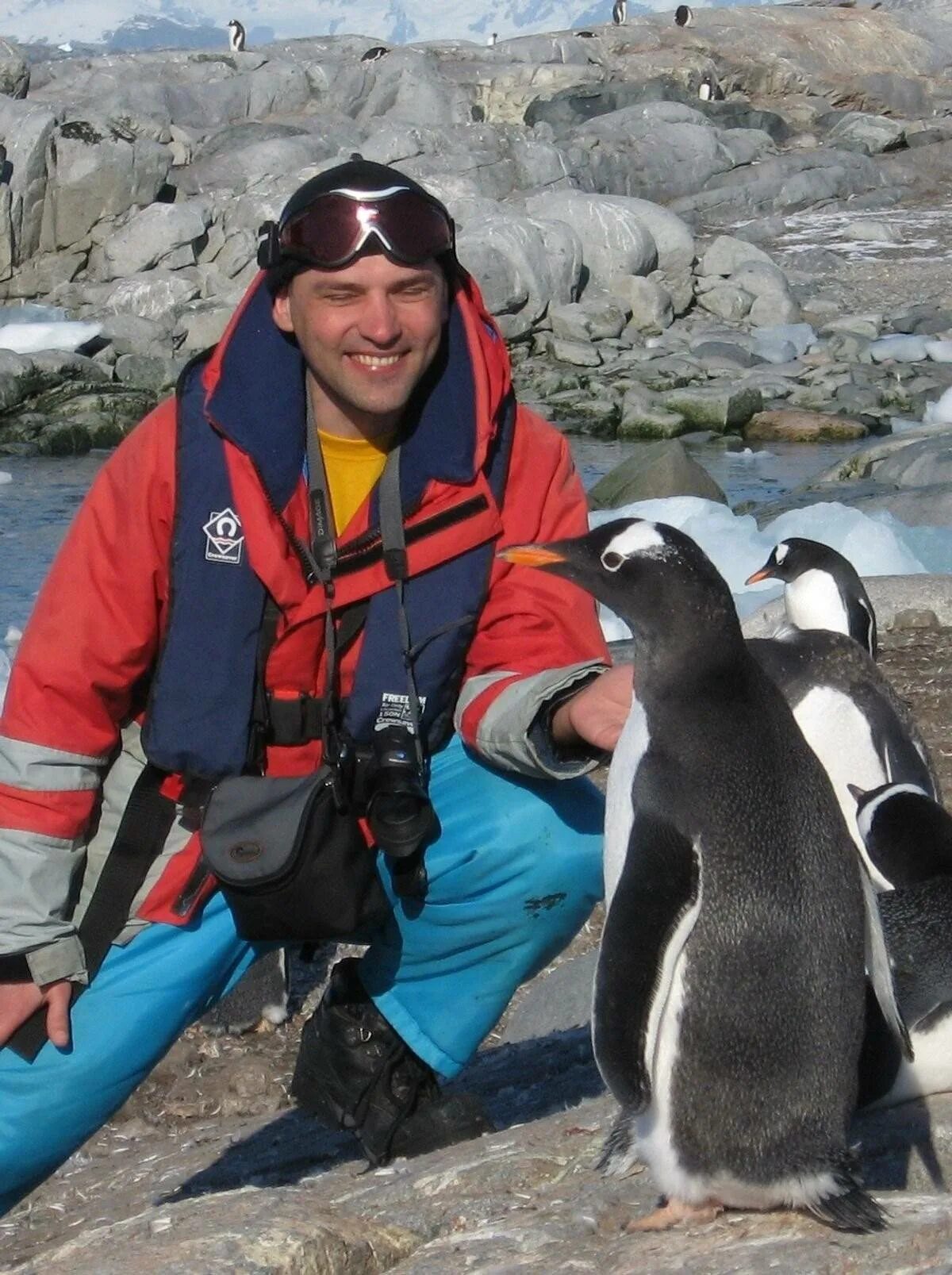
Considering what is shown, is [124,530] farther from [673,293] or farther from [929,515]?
[673,293]

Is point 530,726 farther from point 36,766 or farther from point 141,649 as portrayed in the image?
point 36,766

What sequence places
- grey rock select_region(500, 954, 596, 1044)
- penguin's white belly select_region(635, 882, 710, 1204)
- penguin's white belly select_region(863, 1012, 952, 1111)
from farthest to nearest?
grey rock select_region(500, 954, 596, 1044), penguin's white belly select_region(863, 1012, 952, 1111), penguin's white belly select_region(635, 882, 710, 1204)

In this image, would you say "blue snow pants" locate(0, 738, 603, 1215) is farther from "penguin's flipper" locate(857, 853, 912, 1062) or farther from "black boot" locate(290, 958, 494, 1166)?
"penguin's flipper" locate(857, 853, 912, 1062)

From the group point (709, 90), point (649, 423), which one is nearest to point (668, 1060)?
point (649, 423)

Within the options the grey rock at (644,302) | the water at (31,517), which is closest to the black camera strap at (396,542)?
the water at (31,517)

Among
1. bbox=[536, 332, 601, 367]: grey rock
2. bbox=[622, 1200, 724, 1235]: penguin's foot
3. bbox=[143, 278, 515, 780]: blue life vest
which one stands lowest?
bbox=[536, 332, 601, 367]: grey rock

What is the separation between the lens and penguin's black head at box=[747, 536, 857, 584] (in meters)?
5.26

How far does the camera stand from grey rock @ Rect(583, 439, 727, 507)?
7.55 metres

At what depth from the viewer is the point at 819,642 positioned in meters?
4.34

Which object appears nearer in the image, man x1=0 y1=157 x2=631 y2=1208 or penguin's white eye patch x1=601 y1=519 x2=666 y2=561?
penguin's white eye patch x1=601 y1=519 x2=666 y2=561

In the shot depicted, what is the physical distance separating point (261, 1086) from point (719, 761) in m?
1.89

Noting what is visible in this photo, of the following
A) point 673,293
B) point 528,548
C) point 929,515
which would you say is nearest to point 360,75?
point 673,293

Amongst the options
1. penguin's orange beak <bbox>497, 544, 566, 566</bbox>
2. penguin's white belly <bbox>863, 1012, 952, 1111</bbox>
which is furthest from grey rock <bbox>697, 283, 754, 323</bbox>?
penguin's orange beak <bbox>497, 544, 566, 566</bbox>

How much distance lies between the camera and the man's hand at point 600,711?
2486 mm
